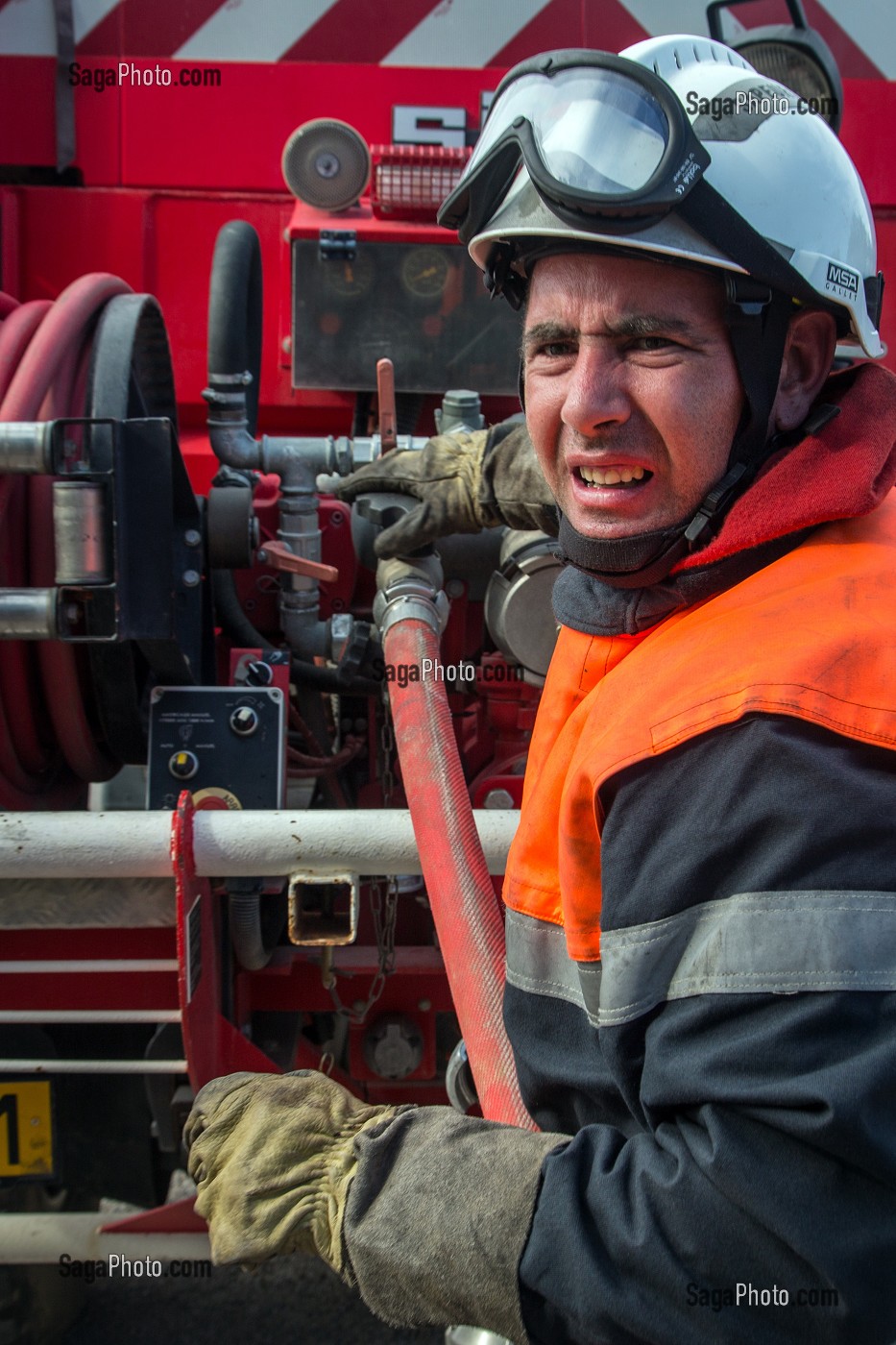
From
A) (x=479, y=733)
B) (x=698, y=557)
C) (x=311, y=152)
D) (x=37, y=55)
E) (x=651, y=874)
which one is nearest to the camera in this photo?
(x=651, y=874)

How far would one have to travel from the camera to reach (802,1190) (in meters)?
0.92

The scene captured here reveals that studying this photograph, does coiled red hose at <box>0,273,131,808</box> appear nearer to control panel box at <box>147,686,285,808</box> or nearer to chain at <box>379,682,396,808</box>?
control panel box at <box>147,686,285,808</box>

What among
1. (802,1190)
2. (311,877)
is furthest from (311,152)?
(802,1190)

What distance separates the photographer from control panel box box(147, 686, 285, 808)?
2.21 m

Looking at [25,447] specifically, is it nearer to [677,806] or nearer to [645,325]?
[645,325]

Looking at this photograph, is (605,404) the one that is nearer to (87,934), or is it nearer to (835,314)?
(835,314)

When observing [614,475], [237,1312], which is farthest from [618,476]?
[237,1312]

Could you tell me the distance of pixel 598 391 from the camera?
122 cm

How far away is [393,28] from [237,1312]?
3.31m

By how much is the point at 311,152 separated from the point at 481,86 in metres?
0.72

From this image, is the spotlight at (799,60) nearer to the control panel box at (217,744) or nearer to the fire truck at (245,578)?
the fire truck at (245,578)

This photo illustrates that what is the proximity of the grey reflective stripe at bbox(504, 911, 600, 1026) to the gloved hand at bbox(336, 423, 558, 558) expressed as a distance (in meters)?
1.03

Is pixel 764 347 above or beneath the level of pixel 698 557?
above

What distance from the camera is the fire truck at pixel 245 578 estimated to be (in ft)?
6.31
